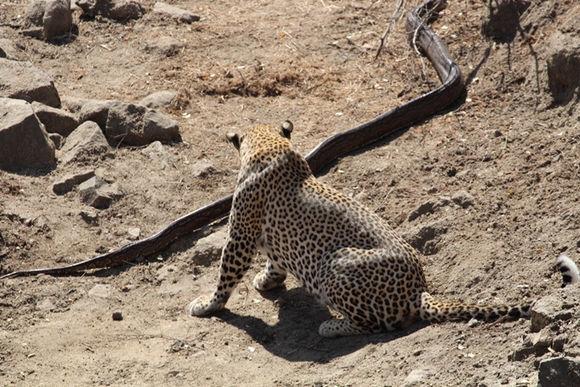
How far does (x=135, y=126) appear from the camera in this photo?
53.0 ft

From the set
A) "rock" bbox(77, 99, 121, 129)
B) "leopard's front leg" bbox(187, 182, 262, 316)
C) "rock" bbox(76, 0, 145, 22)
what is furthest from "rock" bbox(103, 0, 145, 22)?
"leopard's front leg" bbox(187, 182, 262, 316)

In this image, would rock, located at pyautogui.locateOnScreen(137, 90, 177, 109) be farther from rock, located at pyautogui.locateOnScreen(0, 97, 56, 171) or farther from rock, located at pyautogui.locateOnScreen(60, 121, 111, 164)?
rock, located at pyautogui.locateOnScreen(0, 97, 56, 171)

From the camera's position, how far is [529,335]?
9.72 metres

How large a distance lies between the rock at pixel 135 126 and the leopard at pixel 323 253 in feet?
10.5

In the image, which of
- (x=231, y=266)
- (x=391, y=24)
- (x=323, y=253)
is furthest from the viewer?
(x=391, y=24)

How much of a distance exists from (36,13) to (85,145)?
159 inches

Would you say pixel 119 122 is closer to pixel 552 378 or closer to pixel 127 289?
pixel 127 289

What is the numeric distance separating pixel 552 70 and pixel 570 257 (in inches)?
171

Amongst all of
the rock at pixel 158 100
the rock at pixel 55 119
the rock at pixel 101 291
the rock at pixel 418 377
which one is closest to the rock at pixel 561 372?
the rock at pixel 418 377

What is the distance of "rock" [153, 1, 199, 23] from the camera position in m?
19.5

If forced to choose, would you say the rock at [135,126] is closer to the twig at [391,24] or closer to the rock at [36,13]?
the twig at [391,24]

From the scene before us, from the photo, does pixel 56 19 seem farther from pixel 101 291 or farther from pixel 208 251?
pixel 101 291

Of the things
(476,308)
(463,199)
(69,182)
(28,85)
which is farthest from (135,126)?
(476,308)

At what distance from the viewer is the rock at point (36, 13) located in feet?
62.4
